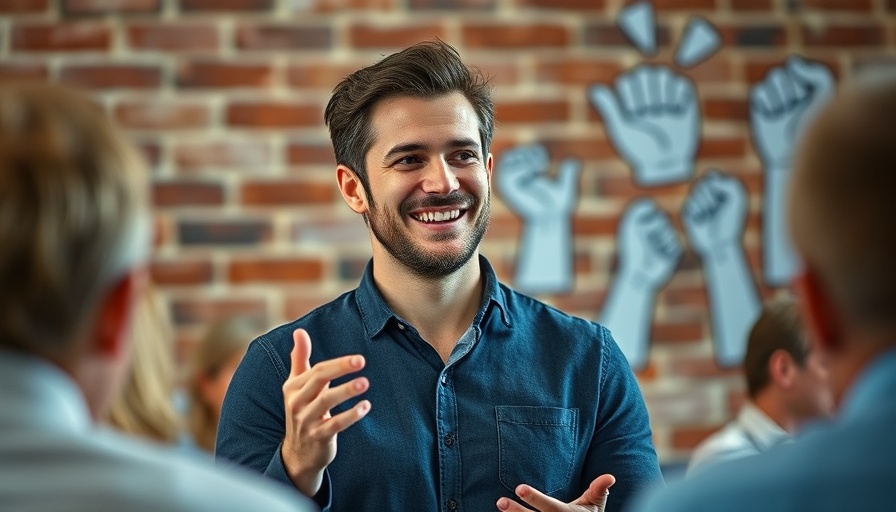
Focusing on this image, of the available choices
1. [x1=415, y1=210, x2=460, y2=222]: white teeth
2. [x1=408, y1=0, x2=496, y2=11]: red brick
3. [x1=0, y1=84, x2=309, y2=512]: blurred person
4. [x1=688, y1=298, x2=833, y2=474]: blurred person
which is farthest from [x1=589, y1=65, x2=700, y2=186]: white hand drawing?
[x1=0, y1=84, x2=309, y2=512]: blurred person

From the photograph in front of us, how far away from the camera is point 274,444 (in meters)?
1.80

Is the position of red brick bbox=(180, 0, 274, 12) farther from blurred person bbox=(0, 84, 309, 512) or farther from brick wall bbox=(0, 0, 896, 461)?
blurred person bbox=(0, 84, 309, 512)

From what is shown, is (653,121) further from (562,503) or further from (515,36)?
(562,503)

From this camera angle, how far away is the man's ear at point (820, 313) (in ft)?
3.08

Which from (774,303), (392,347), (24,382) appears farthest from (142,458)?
(774,303)

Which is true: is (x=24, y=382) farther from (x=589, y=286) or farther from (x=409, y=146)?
(x=589, y=286)

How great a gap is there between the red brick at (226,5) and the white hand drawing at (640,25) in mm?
975

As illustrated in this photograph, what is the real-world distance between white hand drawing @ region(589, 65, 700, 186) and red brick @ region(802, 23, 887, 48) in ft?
1.30

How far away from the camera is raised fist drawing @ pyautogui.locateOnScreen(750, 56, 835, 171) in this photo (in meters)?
3.50

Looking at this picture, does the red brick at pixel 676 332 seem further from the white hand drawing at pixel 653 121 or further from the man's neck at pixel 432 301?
the man's neck at pixel 432 301

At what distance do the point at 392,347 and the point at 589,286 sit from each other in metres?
1.56

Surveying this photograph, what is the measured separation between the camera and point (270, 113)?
329 centimetres

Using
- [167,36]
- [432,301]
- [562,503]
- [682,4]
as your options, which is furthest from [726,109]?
[562,503]

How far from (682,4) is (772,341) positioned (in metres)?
1.11
